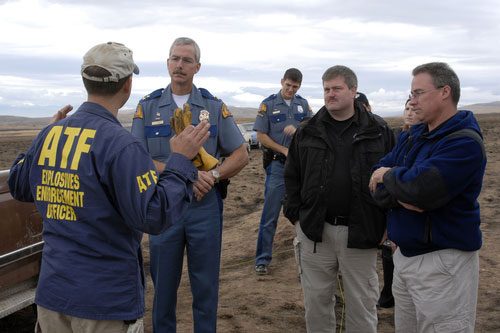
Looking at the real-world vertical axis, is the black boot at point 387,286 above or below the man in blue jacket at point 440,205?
below

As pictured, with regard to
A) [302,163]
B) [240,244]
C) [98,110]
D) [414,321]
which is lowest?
[240,244]

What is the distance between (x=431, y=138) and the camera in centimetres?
270

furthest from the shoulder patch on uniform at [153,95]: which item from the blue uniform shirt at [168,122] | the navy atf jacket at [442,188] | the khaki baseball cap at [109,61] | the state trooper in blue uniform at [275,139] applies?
the state trooper in blue uniform at [275,139]

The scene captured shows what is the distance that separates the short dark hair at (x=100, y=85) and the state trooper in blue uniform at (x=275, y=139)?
Result: 374cm

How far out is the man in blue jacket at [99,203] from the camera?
1.91 m

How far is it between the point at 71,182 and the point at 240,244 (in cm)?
552

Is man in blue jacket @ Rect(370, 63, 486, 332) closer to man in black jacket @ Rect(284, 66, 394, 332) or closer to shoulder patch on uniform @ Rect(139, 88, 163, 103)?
man in black jacket @ Rect(284, 66, 394, 332)

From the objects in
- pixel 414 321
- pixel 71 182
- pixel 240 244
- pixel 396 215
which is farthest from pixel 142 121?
pixel 240 244

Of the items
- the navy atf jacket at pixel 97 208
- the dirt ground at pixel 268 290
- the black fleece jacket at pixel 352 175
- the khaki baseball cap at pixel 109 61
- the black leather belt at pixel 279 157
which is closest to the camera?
the navy atf jacket at pixel 97 208

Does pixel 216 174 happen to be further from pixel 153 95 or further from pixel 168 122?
pixel 153 95

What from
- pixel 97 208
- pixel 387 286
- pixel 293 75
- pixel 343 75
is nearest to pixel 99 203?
pixel 97 208

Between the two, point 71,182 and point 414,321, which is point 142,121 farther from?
point 414,321

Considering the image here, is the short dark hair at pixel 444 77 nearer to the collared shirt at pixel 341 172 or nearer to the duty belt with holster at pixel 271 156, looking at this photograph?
the collared shirt at pixel 341 172

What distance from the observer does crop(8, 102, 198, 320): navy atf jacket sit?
1906mm
